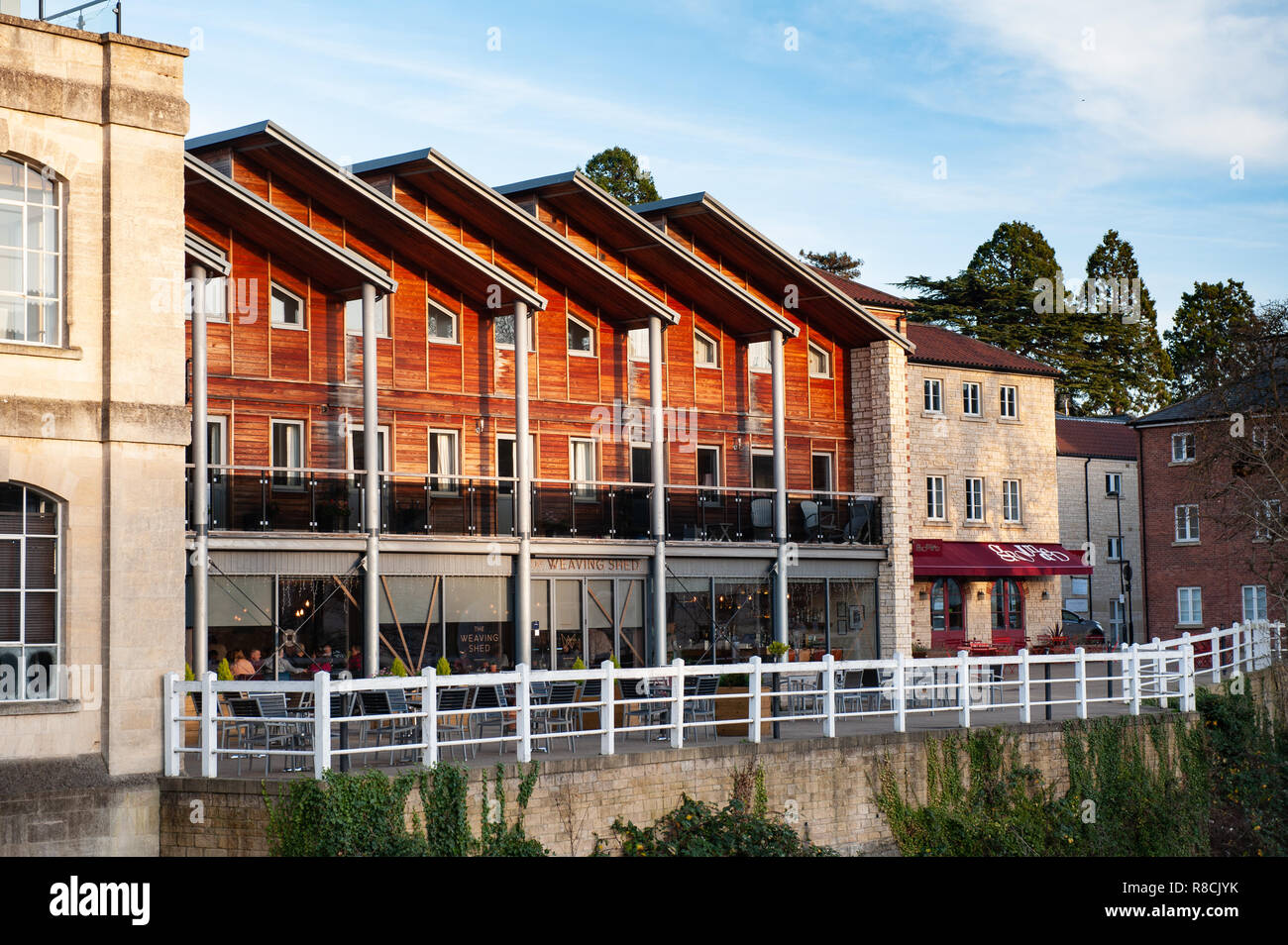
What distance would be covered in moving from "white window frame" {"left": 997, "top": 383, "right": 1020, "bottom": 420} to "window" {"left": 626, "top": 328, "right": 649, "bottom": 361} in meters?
14.4

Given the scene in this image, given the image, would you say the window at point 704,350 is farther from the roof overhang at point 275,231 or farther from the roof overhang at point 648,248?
the roof overhang at point 275,231

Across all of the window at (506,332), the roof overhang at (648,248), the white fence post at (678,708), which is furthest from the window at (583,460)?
the white fence post at (678,708)

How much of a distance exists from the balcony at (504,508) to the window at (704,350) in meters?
2.95

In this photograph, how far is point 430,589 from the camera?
85.7 feet

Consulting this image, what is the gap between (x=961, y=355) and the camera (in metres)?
41.8

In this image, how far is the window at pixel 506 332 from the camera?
2889cm

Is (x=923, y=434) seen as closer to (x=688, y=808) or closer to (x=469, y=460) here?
(x=469, y=460)

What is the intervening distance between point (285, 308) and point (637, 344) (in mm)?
7806

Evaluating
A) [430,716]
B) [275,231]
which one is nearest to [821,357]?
[275,231]

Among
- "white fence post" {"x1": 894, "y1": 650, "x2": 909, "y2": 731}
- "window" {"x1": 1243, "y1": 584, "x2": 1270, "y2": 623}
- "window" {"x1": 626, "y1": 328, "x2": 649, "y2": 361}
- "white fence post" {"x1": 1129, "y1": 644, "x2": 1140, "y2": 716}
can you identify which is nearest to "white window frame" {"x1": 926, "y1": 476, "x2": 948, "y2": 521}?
"window" {"x1": 1243, "y1": 584, "x2": 1270, "y2": 623}

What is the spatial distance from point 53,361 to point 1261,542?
3487 centimetres

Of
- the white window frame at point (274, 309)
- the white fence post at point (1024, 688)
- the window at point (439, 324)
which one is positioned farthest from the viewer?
the window at point (439, 324)

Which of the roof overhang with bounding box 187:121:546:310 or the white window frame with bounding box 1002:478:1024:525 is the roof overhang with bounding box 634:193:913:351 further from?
the white window frame with bounding box 1002:478:1024:525
